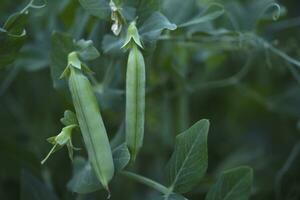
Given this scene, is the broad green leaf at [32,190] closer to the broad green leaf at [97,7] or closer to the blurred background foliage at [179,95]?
the blurred background foliage at [179,95]

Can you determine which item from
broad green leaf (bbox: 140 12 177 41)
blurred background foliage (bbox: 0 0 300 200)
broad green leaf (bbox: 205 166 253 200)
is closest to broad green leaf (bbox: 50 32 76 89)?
blurred background foliage (bbox: 0 0 300 200)

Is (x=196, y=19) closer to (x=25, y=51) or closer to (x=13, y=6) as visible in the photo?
(x=25, y=51)

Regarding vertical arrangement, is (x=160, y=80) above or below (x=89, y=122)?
below

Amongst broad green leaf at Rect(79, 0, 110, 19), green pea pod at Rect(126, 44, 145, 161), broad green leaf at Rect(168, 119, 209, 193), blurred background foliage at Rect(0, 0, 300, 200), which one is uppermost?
broad green leaf at Rect(79, 0, 110, 19)

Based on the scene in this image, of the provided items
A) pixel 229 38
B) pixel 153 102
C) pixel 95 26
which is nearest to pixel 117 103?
pixel 95 26

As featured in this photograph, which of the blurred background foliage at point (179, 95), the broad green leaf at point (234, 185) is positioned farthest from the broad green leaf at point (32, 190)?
the broad green leaf at point (234, 185)

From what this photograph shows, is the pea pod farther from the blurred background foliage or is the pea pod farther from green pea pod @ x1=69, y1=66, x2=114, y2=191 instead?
the blurred background foliage
